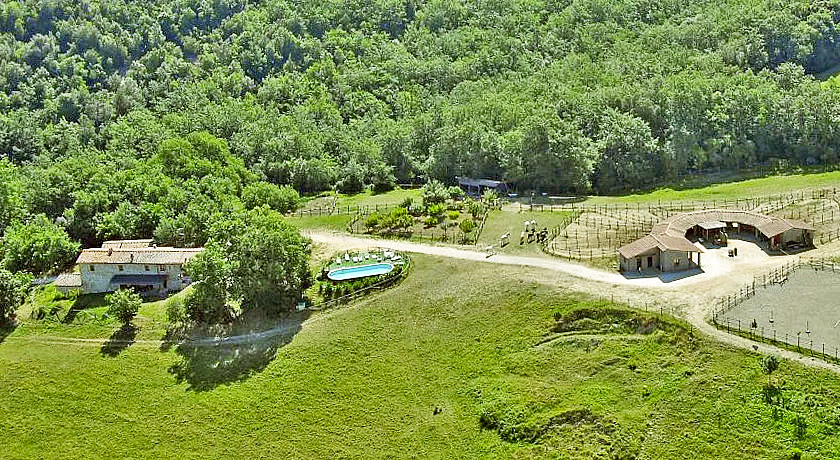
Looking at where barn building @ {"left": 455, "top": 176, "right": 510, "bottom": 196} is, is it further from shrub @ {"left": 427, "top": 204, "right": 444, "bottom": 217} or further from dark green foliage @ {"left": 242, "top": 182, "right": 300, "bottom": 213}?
dark green foliage @ {"left": 242, "top": 182, "right": 300, "bottom": 213}

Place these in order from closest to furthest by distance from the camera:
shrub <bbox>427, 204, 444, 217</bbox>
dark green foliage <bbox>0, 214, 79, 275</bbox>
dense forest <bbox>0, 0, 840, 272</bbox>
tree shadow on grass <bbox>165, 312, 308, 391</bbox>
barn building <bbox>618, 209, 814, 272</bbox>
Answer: tree shadow on grass <bbox>165, 312, 308, 391</bbox> → barn building <bbox>618, 209, 814, 272</bbox> → dark green foliage <bbox>0, 214, 79, 275</bbox> → shrub <bbox>427, 204, 444, 217</bbox> → dense forest <bbox>0, 0, 840, 272</bbox>

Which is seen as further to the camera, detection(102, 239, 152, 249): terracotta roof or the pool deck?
detection(102, 239, 152, 249): terracotta roof

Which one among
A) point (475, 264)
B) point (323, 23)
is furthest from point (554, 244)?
point (323, 23)

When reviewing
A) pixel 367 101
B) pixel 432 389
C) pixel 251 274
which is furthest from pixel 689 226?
pixel 367 101

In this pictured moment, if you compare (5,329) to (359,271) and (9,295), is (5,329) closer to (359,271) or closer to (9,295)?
(9,295)

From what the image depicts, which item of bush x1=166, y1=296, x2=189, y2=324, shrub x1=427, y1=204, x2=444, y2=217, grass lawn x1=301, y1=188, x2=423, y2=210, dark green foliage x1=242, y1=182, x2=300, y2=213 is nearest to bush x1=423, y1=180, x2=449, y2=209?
shrub x1=427, y1=204, x2=444, y2=217

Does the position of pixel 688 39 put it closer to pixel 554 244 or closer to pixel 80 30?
pixel 554 244
